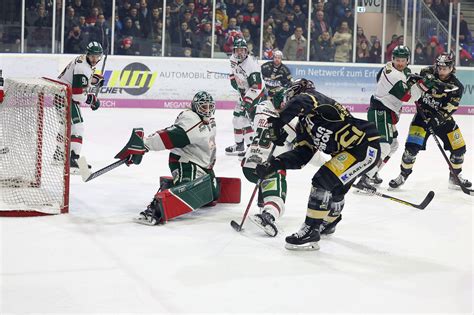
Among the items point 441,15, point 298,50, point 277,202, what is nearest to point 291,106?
point 277,202

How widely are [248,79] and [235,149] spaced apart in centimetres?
70

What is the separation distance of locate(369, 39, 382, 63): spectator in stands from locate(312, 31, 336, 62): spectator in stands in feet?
2.02

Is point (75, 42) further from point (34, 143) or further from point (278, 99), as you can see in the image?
point (278, 99)

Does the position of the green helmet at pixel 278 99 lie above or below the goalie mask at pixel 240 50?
below

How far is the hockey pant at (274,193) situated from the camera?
5.00m

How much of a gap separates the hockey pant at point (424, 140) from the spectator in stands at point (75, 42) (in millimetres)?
6374

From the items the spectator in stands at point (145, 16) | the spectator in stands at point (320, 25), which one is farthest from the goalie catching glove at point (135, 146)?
the spectator in stands at point (320, 25)

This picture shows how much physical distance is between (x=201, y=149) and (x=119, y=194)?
3.14 ft

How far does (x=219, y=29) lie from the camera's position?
12.8 metres

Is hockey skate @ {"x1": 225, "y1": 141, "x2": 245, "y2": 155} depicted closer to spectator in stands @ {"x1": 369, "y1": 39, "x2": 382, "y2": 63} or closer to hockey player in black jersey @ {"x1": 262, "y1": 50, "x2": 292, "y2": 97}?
hockey player in black jersey @ {"x1": 262, "y1": 50, "x2": 292, "y2": 97}

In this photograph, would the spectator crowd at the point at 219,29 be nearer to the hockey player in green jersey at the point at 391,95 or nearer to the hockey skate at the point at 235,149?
the hockey skate at the point at 235,149

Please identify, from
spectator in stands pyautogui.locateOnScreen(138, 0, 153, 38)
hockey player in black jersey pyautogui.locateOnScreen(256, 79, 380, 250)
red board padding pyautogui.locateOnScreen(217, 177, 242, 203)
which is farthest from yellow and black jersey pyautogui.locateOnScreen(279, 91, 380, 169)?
spectator in stands pyautogui.locateOnScreen(138, 0, 153, 38)

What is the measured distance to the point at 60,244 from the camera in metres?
4.53

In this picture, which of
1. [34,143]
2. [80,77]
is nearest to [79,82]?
[80,77]
